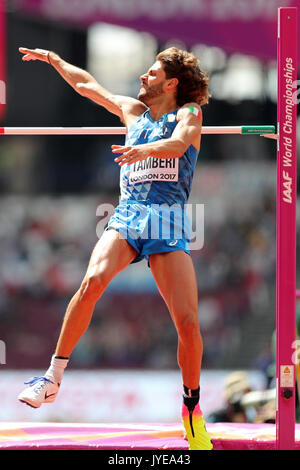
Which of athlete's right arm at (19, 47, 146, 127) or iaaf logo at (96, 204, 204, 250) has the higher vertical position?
athlete's right arm at (19, 47, 146, 127)

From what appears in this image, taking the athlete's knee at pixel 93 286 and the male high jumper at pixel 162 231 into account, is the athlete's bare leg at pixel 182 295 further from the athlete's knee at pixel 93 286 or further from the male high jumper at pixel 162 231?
the athlete's knee at pixel 93 286

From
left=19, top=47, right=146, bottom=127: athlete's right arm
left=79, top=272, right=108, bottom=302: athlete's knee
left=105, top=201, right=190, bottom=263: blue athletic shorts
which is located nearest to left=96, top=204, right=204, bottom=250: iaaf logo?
left=105, top=201, right=190, bottom=263: blue athletic shorts

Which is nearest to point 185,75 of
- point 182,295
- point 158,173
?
point 158,173

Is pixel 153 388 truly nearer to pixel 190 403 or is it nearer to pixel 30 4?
pixel 30 4

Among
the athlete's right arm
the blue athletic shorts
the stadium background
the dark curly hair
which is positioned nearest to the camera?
the blue athletic shorts

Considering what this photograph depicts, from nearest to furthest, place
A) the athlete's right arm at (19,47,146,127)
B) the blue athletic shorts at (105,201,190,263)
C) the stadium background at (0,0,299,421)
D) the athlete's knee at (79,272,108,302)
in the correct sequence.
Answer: the athlete's knee at (79,272,108,302) → the blue athletic shorts at (105,201,190,263) → the athlete's right arm at (19,47,146,127) → the stadium background at (0,0,299,421)

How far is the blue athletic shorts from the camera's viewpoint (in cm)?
389

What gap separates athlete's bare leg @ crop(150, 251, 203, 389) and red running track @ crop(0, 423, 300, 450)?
50 centimetres

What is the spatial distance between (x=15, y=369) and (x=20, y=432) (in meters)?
11.5

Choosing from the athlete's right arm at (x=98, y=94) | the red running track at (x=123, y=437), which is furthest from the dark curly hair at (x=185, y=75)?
the red running track at (x=123, y=437)

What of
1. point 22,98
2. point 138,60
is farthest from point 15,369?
point 138,60

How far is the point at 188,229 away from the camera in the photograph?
13.2 feet

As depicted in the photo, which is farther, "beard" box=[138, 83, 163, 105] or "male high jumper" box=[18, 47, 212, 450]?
"beard" box=[138, 83, 163, 105]

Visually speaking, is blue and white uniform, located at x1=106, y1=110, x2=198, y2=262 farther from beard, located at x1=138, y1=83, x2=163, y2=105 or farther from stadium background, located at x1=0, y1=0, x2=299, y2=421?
stadium background, located at x1=0, y1=0, x2=299, y2=421
